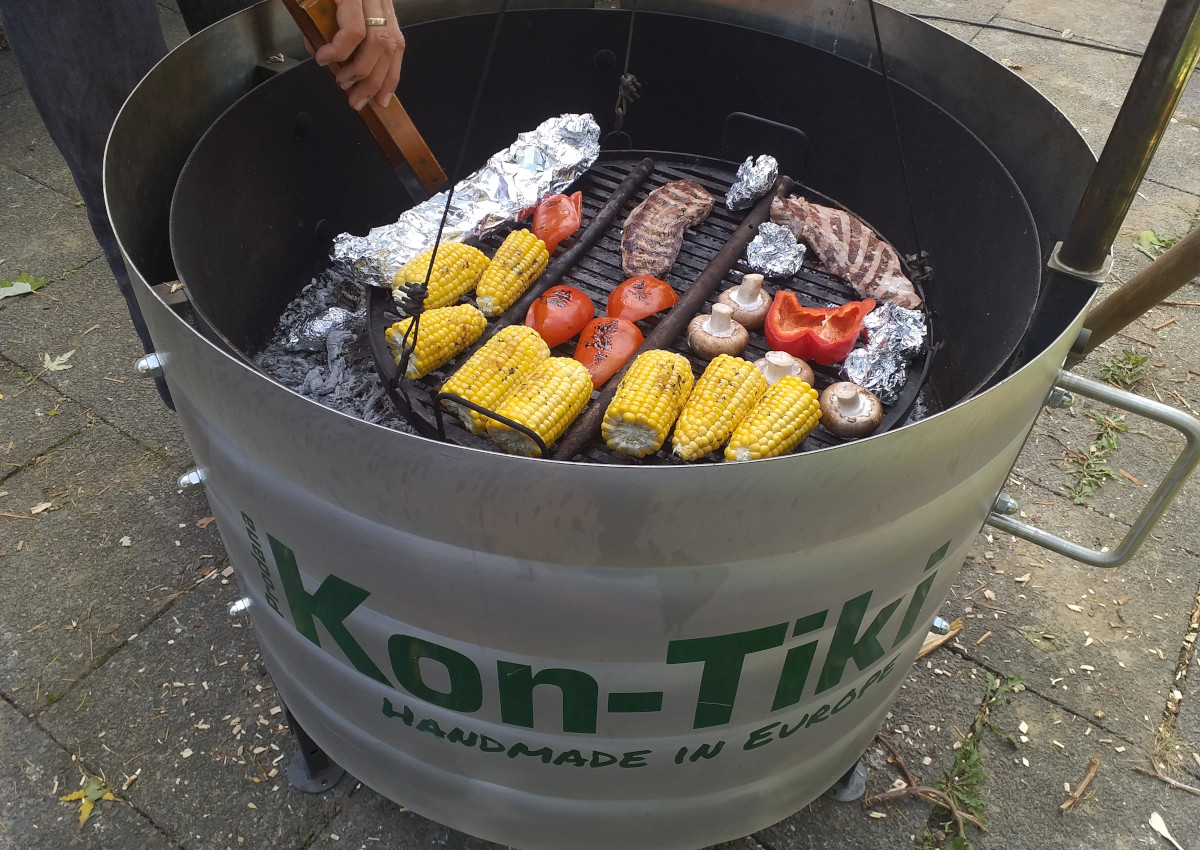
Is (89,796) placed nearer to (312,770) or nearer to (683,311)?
(312,770)

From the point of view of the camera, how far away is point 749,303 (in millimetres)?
1848

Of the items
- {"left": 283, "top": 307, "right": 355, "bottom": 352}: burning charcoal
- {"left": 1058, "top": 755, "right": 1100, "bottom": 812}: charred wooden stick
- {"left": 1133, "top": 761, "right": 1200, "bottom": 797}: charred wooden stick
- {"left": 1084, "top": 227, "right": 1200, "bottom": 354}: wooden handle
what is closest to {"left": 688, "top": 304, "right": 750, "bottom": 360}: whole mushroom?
{"left": 1084, "top": 227, "right": 1200, "bottom": 354}: wooden handle

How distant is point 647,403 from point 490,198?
953 mm

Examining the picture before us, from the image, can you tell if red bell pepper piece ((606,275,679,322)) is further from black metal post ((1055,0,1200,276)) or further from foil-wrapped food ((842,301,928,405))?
black metal post ((1055,0,1200,276))

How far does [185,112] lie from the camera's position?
179 cm

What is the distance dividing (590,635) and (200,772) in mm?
1368

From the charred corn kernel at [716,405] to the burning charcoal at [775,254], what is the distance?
418 millimetres

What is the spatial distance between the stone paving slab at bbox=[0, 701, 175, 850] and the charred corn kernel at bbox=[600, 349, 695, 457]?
138cm

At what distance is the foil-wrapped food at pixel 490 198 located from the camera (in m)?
1.97

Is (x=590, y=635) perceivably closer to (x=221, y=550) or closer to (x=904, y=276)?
(x=904, y=276)

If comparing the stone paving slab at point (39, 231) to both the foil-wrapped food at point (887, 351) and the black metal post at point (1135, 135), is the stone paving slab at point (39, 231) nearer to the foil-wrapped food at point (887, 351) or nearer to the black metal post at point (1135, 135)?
the foil-wrapped food at point (887, 351)

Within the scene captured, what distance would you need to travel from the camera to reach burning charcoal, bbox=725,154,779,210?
2.16 m

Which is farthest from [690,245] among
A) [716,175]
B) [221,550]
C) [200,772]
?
[200,772]

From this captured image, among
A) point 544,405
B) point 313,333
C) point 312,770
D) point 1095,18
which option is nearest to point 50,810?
point 312,770
